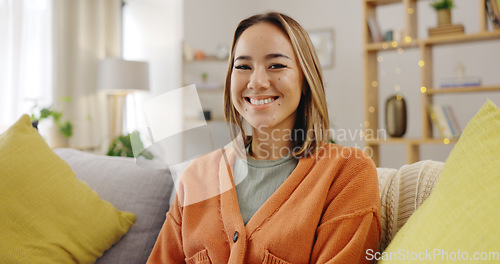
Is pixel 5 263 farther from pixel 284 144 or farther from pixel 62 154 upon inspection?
pixel 284 144

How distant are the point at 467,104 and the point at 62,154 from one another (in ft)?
11.2

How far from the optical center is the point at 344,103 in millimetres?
4477

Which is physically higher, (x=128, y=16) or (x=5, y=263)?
(x=128, y=16)

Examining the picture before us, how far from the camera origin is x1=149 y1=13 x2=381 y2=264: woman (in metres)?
0.94

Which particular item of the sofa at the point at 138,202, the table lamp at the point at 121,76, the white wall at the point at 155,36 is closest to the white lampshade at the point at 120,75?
the table lamp at the point at 121,76

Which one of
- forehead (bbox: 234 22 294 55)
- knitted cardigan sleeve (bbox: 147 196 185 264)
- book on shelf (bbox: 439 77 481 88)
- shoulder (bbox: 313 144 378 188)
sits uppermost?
book on shelf (bbox: 439 77 481 88)

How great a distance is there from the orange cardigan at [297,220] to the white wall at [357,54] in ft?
8.86

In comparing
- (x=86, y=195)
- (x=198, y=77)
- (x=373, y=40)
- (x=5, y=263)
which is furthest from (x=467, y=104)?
(x=5, y=263)

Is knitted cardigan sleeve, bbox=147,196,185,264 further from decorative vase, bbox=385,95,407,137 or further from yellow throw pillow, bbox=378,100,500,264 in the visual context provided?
decorative vase, bbox=385,95,407,137

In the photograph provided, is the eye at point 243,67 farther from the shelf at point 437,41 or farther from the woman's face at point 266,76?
the shelf at point 437,41

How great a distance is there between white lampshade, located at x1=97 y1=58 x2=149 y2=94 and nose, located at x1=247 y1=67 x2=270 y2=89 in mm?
3052

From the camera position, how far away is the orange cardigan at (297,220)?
0.91 meters

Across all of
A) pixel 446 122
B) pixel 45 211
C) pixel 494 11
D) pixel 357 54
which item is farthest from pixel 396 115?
pixel 45 211

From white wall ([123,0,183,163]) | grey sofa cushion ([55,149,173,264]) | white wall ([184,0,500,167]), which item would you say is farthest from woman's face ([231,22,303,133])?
white wall ([123,0,183,163])
